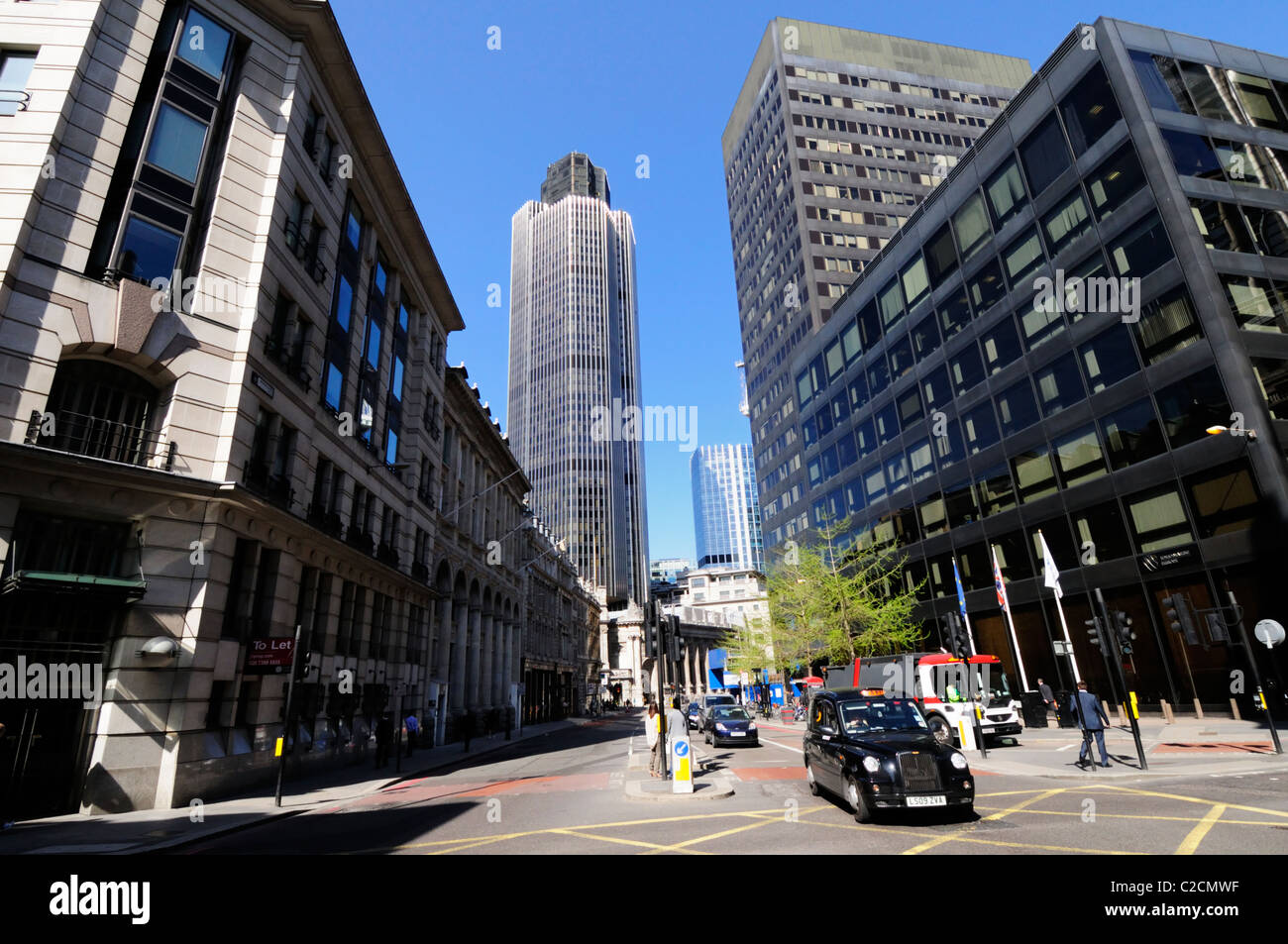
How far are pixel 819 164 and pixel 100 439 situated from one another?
7168 centimetres

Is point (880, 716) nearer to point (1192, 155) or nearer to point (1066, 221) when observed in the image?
point (1066, 221)

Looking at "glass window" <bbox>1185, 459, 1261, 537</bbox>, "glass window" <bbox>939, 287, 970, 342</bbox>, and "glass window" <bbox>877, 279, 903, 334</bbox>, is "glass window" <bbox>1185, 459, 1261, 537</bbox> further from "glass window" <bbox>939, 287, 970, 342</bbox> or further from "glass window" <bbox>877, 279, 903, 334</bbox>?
"glass window" <bbox>877, 279, 903, 334</bbox>

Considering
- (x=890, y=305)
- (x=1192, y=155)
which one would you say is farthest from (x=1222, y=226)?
(x=890, y=305)

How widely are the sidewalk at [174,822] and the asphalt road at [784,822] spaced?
27.7 inches

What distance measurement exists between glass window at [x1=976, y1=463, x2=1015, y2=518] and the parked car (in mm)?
18195

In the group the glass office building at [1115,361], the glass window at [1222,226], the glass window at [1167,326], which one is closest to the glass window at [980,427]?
the glass office building at [1115,361]

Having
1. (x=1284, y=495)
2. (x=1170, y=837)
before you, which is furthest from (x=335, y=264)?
(x=1284, y=495)

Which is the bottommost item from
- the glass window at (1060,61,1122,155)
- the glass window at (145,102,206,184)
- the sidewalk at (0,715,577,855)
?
the sidewalk at (0,715,577,855)

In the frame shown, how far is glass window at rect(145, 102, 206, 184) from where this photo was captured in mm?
18047

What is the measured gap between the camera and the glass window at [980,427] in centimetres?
3434

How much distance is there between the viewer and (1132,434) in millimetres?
26438

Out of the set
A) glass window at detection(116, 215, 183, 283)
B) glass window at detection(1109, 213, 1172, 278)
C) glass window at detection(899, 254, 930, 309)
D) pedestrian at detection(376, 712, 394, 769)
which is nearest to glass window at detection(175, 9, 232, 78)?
glass window at detection(116, 215, 183, 283)

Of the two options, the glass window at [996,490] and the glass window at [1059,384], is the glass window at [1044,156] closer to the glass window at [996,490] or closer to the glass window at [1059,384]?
the glass window at [1059,384]
